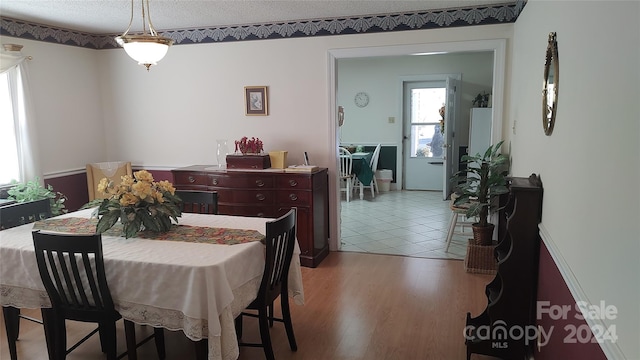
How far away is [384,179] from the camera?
320 inches

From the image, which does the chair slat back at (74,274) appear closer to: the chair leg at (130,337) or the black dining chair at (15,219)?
the chair leg at (130,337)

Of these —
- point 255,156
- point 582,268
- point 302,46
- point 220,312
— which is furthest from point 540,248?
point 302,46

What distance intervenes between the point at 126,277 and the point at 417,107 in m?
6.75

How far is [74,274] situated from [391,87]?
6.76 m

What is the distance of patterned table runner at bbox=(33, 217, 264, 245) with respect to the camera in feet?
8.11

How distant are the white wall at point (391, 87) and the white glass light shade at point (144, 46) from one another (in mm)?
5203

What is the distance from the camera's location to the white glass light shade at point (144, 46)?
250 centimetres

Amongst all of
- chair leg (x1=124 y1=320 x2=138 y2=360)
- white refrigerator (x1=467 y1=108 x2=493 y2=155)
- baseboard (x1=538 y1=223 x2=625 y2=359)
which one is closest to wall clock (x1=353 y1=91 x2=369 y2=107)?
white refrigerator (x1=467 y1=108 x2=493 y2=155)

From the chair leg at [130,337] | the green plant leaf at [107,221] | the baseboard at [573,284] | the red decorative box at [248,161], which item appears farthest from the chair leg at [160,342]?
the baseboard at [573,284]

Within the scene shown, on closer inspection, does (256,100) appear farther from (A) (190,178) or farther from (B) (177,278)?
(B) (177,278)

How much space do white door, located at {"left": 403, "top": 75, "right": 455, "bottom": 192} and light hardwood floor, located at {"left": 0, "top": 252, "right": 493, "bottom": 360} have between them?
4.14m

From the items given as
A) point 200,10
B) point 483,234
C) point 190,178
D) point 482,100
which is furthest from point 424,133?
point 200,10

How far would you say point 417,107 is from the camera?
8.05m

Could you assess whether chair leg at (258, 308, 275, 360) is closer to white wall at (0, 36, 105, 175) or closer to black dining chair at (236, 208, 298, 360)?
black dining chair at (236, 208, 298, 360)
